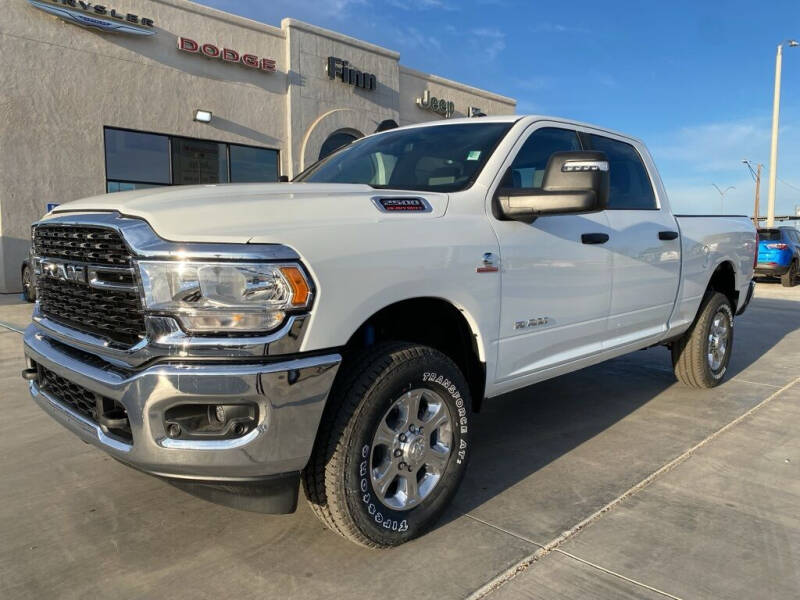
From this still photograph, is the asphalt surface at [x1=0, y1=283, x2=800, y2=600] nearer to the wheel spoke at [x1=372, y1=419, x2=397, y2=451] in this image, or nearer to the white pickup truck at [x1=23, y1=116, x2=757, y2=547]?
the white pickup truck at [x1=23, y1=116, x2=757, y2=547]

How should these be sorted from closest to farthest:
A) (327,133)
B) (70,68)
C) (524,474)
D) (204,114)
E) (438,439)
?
(438,439)
(524,474)
(70,68)
(204,114)
(327,133)

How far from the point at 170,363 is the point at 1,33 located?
12.8m

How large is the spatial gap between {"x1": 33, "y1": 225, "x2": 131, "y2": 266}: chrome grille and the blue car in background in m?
16.6

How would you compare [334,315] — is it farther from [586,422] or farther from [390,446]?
[586,422]

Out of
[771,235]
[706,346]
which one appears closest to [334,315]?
[706,346]

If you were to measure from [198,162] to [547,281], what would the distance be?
12796mm

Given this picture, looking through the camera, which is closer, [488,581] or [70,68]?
[488,581]

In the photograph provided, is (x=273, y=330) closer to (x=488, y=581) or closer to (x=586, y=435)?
(x=488, y=581)

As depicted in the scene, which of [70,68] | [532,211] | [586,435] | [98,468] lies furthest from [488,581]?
[70,68]

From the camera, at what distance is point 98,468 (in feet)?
11.3

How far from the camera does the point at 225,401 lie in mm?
1965

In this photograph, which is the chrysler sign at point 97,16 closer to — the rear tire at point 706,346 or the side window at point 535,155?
the side window at point 535,155

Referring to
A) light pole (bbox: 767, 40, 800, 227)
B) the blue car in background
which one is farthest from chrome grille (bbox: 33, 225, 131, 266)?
light pole (bbox: 767, 40, 800, 227)

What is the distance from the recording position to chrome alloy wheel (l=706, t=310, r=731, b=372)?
5.18m
